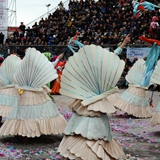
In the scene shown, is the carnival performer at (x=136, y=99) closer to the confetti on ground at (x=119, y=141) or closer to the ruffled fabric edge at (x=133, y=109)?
the ruffled fabric edge at (x=133, y=109)

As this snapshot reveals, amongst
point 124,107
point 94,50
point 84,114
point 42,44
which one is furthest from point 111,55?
point 42,44

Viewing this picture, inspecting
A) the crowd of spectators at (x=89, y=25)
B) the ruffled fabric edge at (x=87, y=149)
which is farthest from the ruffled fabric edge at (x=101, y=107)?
the crowd of spectators at (x=89, y=25)

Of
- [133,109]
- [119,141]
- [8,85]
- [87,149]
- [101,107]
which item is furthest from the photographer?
[133,109]

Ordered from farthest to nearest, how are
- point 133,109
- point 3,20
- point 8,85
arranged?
1. point 3,20
2. point 133,109
3. point 8,85

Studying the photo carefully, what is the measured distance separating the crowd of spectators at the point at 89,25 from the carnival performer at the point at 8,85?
8318 millimetres

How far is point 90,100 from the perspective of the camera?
14.9 feet

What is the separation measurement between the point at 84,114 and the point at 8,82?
3.41 m

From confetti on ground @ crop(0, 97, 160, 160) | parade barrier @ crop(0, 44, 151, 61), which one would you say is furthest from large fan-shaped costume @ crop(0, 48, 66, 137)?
parade barrier @ crop(0, 44, 151, 61)

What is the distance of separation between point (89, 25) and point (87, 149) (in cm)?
1496

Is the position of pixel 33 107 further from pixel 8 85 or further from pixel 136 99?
pixel 136 99

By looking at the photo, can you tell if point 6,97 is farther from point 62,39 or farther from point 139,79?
point 62,39

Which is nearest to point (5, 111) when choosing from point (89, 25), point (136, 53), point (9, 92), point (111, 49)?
point (9, 92)

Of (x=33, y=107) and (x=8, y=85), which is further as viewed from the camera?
(x=8, y=85)

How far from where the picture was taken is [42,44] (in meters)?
18.3
